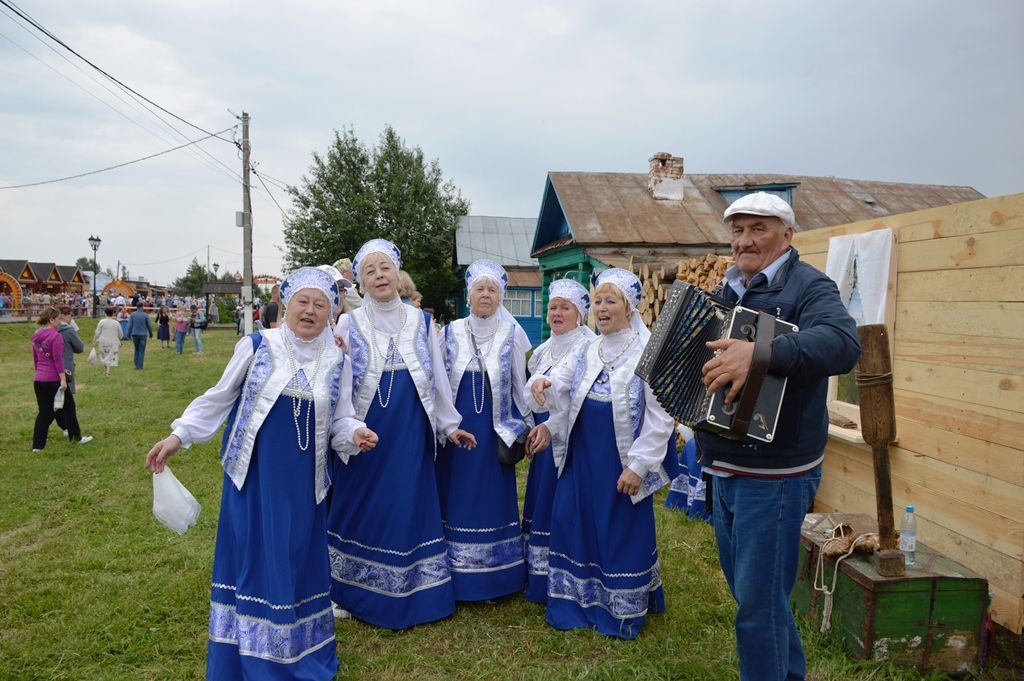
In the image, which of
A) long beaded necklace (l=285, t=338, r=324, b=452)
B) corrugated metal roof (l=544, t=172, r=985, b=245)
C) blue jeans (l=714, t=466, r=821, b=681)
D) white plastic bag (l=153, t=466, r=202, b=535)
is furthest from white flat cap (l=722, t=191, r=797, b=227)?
corrugated metal roof (l=544, t=172, r=985, b=245)

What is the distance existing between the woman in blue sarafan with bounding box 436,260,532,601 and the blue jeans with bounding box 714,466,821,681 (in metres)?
1.85

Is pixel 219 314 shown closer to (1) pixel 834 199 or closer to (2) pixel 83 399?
(2) pixel 83 399

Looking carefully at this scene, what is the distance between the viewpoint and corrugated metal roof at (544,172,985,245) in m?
12.4

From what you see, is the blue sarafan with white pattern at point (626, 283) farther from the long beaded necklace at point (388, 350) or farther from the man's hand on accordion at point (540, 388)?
the long beaded necklace at point (388, 350)

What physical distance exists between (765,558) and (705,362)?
732 millimetres

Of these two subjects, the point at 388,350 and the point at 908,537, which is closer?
the point at 908,537

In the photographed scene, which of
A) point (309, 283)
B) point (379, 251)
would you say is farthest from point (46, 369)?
point (309, 283)

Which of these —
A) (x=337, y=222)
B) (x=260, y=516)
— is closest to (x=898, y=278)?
(x=260, y=516)

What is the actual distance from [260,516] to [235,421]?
0.45 meters

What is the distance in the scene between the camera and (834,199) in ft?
48.5

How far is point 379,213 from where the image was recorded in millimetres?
30250

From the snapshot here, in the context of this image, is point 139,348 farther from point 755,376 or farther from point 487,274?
point 755,376

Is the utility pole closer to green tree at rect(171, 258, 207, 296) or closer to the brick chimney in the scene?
the brick chimney

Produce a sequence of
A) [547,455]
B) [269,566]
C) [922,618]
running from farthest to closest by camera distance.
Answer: [547,455] < [922,618] < [269,566]
